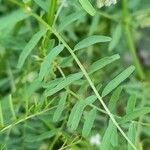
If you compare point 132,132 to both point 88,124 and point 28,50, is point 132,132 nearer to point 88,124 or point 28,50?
point 88,124

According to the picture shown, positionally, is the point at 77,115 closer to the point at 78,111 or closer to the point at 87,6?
the point at 78,111

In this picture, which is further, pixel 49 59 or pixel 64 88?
pixel 64 88

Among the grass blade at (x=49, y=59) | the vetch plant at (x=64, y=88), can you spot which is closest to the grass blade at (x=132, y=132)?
the vetch plant at (x=64, y=88)

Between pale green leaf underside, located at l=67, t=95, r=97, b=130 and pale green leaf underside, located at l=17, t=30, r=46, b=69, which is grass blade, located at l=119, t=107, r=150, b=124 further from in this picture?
pale green leaf underside, located at l=17, t=30, r=46, b=69

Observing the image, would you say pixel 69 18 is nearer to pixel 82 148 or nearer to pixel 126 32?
pixel 82 148

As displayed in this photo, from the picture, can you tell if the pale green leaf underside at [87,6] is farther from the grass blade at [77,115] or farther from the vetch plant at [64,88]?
the grass blade at [77,115]

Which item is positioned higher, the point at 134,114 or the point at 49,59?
the point at 49,59

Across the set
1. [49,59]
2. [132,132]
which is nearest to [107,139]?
[132,132]

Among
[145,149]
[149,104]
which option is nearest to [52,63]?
[149,104]
